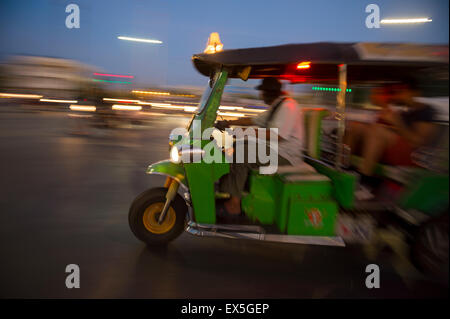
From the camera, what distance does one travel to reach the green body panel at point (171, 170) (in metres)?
3.81

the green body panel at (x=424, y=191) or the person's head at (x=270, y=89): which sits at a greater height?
the person's head at (x=270, y=89)

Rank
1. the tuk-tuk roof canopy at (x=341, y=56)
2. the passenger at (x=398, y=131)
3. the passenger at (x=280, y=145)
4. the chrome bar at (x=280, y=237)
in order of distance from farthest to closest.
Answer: the passenger at (x=398, y=131) → the passenger at (x=280, y=145) → the chrome bar at (x=280, y=237) → the tuk-tuk roof canopy at (x=341, y=56)

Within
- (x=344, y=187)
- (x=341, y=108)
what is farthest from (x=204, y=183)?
(x=341, y=108)

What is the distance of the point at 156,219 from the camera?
13.4 ft

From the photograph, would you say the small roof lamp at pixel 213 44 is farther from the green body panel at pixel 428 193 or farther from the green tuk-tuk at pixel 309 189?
the green body panel at pixel 428 193

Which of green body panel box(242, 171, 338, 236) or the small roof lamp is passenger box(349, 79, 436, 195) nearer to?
green body panel box(242, 171, 338, 236)

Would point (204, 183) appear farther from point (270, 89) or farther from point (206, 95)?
point (270, 89)

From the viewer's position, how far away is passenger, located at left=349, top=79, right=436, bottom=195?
3.93 meters

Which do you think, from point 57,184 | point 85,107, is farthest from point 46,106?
point 57,184

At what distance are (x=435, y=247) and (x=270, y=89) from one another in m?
2.26

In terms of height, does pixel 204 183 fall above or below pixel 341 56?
below

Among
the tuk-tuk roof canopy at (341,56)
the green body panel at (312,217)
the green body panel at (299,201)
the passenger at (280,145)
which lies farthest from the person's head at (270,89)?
the green body panel at (312,217)

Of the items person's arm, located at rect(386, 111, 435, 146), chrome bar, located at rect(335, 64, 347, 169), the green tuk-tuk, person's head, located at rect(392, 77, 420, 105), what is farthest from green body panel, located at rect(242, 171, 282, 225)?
person's head, located at rect(392, 77, 420, 105)
